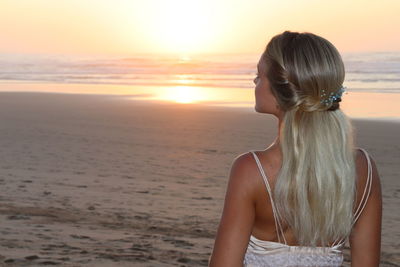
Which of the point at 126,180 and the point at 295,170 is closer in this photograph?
the point at 295,170

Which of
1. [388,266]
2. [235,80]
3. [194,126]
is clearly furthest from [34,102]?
[388,266]

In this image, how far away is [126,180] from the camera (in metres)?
10.4

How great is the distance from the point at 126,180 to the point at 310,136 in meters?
8.19

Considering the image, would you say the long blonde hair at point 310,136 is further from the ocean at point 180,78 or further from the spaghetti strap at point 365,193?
the ocean at point 180,78

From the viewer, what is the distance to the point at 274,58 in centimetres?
240

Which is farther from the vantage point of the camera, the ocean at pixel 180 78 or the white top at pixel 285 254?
the ocean at pixel 180 78

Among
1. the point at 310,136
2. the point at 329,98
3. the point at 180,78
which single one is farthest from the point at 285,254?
the point at 180,78

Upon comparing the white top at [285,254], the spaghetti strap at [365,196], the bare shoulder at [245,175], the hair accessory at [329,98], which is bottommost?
the white top at [285,254]

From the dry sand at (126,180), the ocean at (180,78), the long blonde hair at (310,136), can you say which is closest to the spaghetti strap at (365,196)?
the long blonde hair at (310,136)

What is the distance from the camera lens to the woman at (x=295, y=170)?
2.34 m

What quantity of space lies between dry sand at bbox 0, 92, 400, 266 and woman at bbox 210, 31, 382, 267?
4.02 meters

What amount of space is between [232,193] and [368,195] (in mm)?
542

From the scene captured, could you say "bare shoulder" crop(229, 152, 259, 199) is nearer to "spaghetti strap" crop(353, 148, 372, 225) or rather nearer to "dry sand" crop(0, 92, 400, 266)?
"spaghetti strap" crop(353, 148, 372, 225)

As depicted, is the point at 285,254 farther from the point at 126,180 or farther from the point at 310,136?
the point at 126,180
